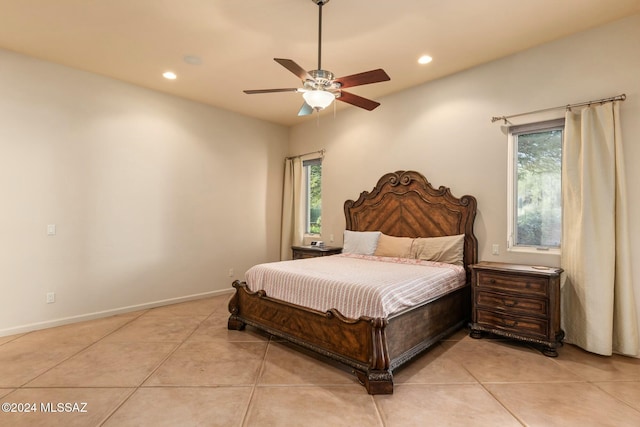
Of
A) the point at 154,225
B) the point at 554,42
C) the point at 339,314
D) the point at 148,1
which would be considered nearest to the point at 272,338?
the point at 339,314

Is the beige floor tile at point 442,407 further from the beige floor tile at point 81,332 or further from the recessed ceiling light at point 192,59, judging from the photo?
the recessed ceiling light at point 192,59

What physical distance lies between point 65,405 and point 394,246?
352 cm

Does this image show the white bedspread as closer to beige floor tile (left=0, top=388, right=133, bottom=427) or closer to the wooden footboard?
the wooden footboard

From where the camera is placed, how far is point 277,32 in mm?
3102

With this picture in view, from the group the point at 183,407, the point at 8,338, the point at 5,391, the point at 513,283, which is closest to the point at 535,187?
the point at 513,283

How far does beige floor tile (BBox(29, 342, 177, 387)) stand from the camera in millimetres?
2422

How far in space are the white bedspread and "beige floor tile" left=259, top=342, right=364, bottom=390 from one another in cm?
47

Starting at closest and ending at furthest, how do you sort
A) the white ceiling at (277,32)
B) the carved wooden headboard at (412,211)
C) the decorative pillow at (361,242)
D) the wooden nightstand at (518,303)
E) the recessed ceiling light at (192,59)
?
the white ceiling at (277,32), the wooden nightstand at (518,303), the recessed ceiling light at (192,59), the carved wooden headboard at (412,211), the decorative pillow at (361,242)

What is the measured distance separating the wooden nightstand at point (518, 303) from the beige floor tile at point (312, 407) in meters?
1.67

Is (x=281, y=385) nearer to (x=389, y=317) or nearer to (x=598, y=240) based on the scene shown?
(x=389, y=317)

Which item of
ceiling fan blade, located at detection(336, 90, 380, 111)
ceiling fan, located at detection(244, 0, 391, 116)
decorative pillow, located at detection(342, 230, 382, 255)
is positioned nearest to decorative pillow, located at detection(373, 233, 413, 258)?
decorative pillow, located at detection(342, 230, 382, 255)

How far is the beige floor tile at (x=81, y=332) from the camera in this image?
328 centimetres

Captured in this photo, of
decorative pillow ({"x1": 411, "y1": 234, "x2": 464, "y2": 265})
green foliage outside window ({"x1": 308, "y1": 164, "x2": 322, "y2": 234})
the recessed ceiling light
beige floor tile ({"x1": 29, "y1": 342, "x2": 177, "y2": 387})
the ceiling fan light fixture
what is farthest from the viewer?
green foliage outside window ({"x1": 308, "y1": 164, "x2": 322, "y2": 234})

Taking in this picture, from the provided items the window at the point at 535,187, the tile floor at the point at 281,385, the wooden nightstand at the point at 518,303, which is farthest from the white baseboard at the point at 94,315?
the window at the point at 535,187
